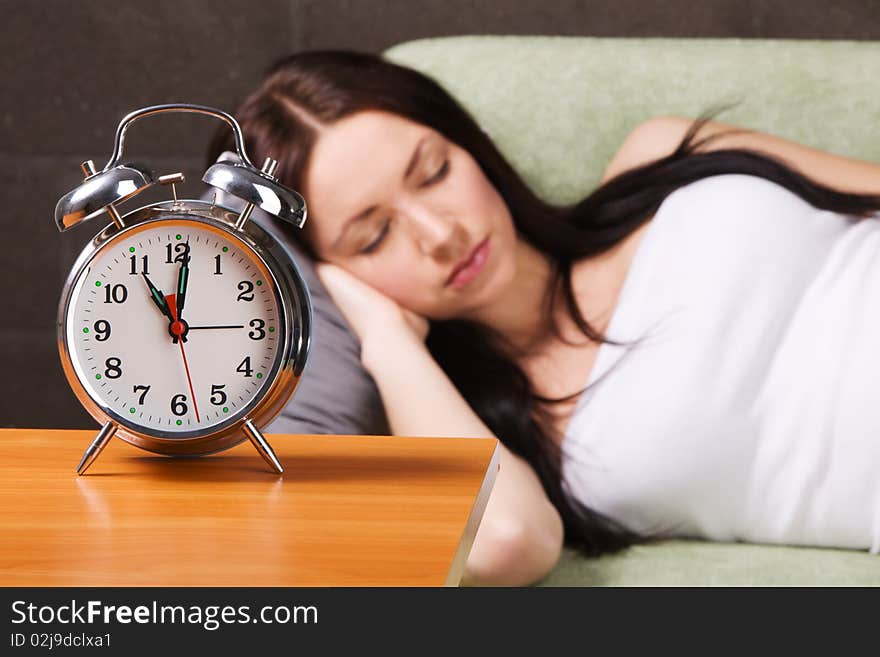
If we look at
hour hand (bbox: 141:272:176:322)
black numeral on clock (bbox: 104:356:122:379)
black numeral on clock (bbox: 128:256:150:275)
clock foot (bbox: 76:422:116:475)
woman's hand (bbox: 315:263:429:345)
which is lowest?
woman's hand (bbox: 315:263:429:345)

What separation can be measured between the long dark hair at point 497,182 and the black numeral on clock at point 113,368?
697 mm

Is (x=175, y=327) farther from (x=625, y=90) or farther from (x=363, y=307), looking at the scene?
(x=625, y=90)

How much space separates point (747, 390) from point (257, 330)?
74cm

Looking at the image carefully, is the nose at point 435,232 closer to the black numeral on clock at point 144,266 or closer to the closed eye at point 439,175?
the closed eye at point 439,175

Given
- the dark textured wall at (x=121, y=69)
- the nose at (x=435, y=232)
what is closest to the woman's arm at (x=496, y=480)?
the nose at (x=435, y=232)

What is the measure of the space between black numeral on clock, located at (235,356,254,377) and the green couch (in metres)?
0.84

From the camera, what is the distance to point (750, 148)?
1515 millimetres

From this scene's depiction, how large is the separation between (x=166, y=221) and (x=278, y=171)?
0.68 meters

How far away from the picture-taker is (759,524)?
1346 mm

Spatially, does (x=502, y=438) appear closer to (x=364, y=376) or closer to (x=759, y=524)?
(x=364, y=376)

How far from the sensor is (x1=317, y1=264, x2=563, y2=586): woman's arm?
51.5 inches

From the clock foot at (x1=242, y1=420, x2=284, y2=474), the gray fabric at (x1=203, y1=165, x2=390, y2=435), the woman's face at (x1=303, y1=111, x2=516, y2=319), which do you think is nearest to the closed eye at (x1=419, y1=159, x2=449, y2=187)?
the woman's face at (x1=303, y1=111, x2=516, y2=319)

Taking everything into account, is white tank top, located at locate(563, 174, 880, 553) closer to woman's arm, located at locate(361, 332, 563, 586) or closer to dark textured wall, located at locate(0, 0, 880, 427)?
woman's arm, located at locate(361, 332, 563, 586)
